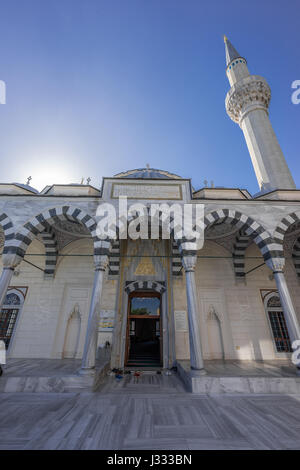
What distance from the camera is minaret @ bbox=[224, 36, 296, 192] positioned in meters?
10.2

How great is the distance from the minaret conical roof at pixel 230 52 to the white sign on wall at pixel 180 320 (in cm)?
1770

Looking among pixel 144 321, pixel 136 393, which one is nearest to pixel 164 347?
pixel 136 393

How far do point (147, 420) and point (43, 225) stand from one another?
553 cm

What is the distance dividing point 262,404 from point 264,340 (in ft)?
14.3

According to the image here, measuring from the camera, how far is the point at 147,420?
9.98ft

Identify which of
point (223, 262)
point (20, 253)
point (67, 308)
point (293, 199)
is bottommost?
point (67, 308)

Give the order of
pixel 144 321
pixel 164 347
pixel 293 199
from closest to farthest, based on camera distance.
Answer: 1. pixel 293 199
2. pixel 164 347
3. pixel 144 321

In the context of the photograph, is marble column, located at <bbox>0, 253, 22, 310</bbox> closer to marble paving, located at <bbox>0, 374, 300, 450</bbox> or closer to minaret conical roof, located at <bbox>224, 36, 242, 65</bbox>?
marble paving, located at <bbox>0, 374, 300, 450</bbox>

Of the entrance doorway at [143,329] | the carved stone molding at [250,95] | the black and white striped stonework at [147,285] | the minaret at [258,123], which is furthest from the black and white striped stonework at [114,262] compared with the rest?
the carved stone molding at [250,95]

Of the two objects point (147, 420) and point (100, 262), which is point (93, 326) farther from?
point (147, 420)
